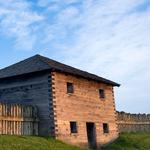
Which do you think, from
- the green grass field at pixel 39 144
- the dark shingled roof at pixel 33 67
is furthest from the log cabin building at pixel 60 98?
the green grass field at pixel 39 144

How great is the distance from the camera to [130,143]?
95.4ft

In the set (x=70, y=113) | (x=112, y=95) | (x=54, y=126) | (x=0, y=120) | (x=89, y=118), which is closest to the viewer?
(x=0, y=120)

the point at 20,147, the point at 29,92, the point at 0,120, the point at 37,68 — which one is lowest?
the point at 20,147

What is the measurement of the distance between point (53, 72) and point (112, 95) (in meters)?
8.89

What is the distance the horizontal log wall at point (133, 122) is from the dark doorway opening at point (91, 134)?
586 cm

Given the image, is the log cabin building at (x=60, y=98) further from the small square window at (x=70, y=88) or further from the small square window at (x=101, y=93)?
the small square window at (x=101, y=93)

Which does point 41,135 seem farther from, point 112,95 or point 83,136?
point 112,95

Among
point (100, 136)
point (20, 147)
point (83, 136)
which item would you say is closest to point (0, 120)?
point (20, 147)

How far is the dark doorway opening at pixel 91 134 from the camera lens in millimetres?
27391

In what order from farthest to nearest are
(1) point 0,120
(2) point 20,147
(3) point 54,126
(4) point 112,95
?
1. (4) point 112,95
2. (3) point 54,126
3. (1) point 0,120
4. (2) point 20,147

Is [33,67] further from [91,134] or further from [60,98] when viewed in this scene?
[91,134]

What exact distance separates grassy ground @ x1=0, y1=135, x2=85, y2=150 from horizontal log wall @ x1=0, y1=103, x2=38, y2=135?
3.62ft

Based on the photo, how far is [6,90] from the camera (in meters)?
25.9

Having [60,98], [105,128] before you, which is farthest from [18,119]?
[105,128]
